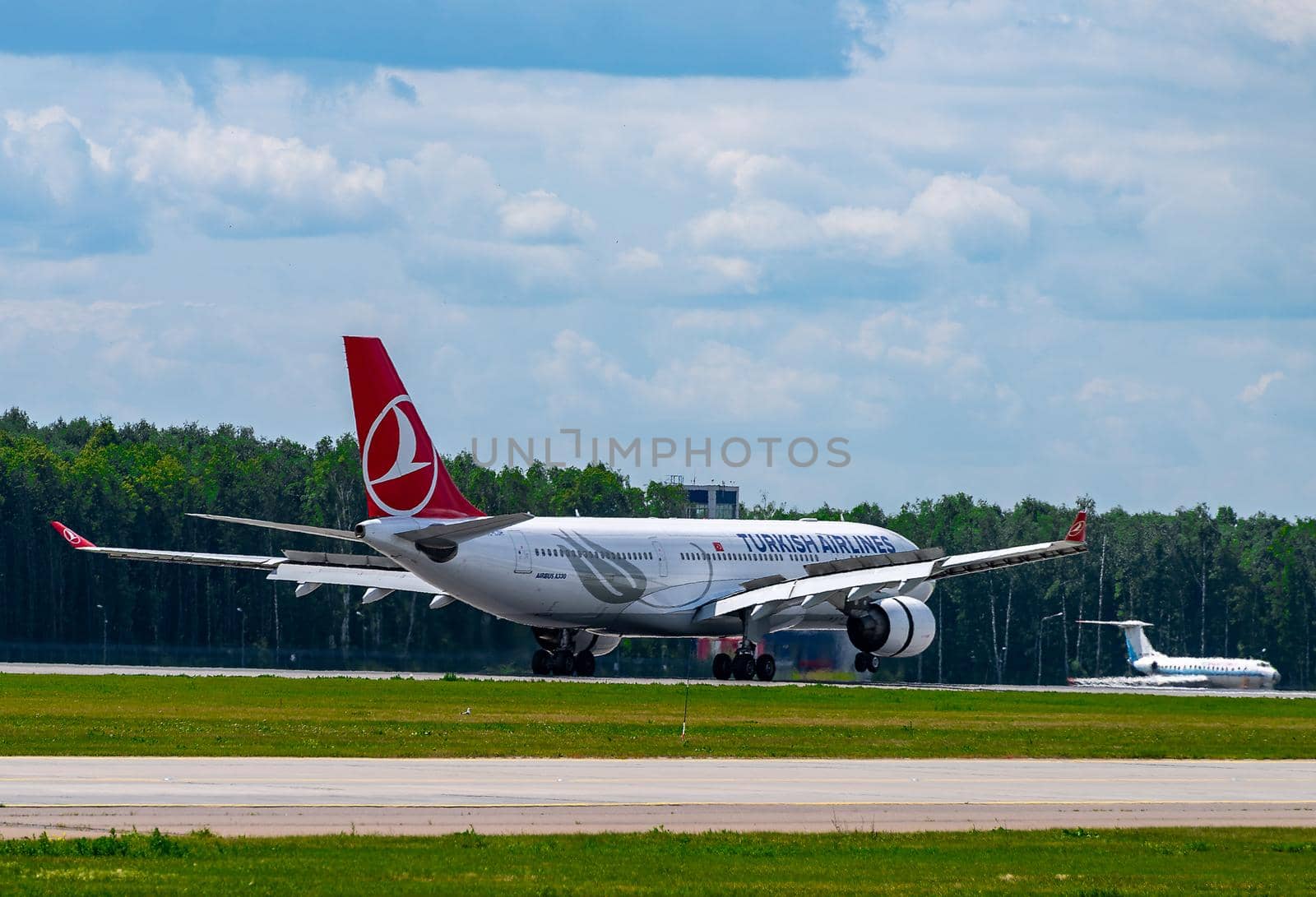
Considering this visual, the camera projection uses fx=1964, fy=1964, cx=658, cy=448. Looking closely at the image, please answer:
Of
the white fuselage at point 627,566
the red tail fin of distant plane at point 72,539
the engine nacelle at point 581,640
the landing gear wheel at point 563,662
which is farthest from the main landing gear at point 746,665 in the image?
the red tail fin of distant plane at point 72,539

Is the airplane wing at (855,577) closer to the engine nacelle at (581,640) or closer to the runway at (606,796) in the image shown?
the engine nacelle at (581,640)

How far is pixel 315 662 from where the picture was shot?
284 ft

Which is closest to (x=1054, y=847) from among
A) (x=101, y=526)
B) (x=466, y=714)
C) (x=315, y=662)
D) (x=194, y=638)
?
(x=466, y=714)

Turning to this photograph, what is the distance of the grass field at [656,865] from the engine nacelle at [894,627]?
42.8 meters

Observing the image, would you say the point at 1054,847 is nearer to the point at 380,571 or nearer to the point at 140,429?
the point at 380,571

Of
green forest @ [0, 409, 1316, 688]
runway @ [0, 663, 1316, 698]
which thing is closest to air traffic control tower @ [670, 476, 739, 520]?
green forest @ [0, 409, 1316, 688]

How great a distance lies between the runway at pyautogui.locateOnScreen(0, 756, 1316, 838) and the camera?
21094 mm

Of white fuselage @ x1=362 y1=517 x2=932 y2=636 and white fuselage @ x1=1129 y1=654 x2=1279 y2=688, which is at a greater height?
white fuselage @ x1=362 y1=517 x2=932 y2=636

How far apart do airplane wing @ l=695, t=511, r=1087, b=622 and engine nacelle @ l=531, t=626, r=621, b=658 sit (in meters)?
3.33

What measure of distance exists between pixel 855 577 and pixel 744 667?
6.07 metres

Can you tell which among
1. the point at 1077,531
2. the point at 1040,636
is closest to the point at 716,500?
the point at 1040,636

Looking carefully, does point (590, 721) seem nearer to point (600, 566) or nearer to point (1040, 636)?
point (600, 566)

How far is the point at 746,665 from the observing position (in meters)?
64.8

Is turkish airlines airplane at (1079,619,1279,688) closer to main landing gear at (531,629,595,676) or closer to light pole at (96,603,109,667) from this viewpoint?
main landing gear at (531,629,595,676)
